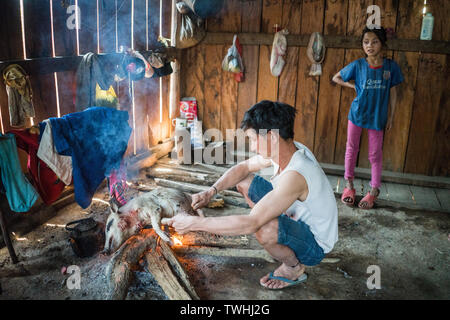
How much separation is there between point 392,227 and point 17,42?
14.2ft

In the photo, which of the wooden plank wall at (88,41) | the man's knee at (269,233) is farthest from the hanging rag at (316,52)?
the man's knee at (269,233)

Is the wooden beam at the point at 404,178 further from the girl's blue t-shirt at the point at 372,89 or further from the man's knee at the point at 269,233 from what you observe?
the man's knee at the point at 269,233

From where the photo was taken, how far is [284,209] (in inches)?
109

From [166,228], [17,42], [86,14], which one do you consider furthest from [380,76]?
[17,42]

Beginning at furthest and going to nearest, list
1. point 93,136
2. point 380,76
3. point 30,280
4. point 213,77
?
point 213,77 → point 380,76 → point 93,136 → point 30,280

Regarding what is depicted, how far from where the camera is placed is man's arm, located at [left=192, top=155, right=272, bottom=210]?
3426mm

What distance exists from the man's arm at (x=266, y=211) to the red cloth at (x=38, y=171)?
1699mm

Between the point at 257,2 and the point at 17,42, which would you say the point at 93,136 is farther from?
the point at 257,2

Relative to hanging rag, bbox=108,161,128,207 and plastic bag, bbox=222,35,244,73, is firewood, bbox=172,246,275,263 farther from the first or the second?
plastic bag, bbox=222,35,244,73

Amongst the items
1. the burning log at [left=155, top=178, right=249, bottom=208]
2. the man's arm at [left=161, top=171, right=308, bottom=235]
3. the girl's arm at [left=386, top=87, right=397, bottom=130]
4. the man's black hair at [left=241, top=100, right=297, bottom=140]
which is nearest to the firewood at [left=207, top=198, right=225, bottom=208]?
the burning log at [left=155, top=178, right=249, bottom=208]

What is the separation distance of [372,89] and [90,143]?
11.3ft

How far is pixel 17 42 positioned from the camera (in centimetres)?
367

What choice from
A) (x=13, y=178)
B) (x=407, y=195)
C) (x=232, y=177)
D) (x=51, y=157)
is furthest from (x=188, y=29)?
(x=407, y=195)

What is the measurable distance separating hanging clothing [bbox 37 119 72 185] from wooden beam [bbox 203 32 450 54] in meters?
3.57
